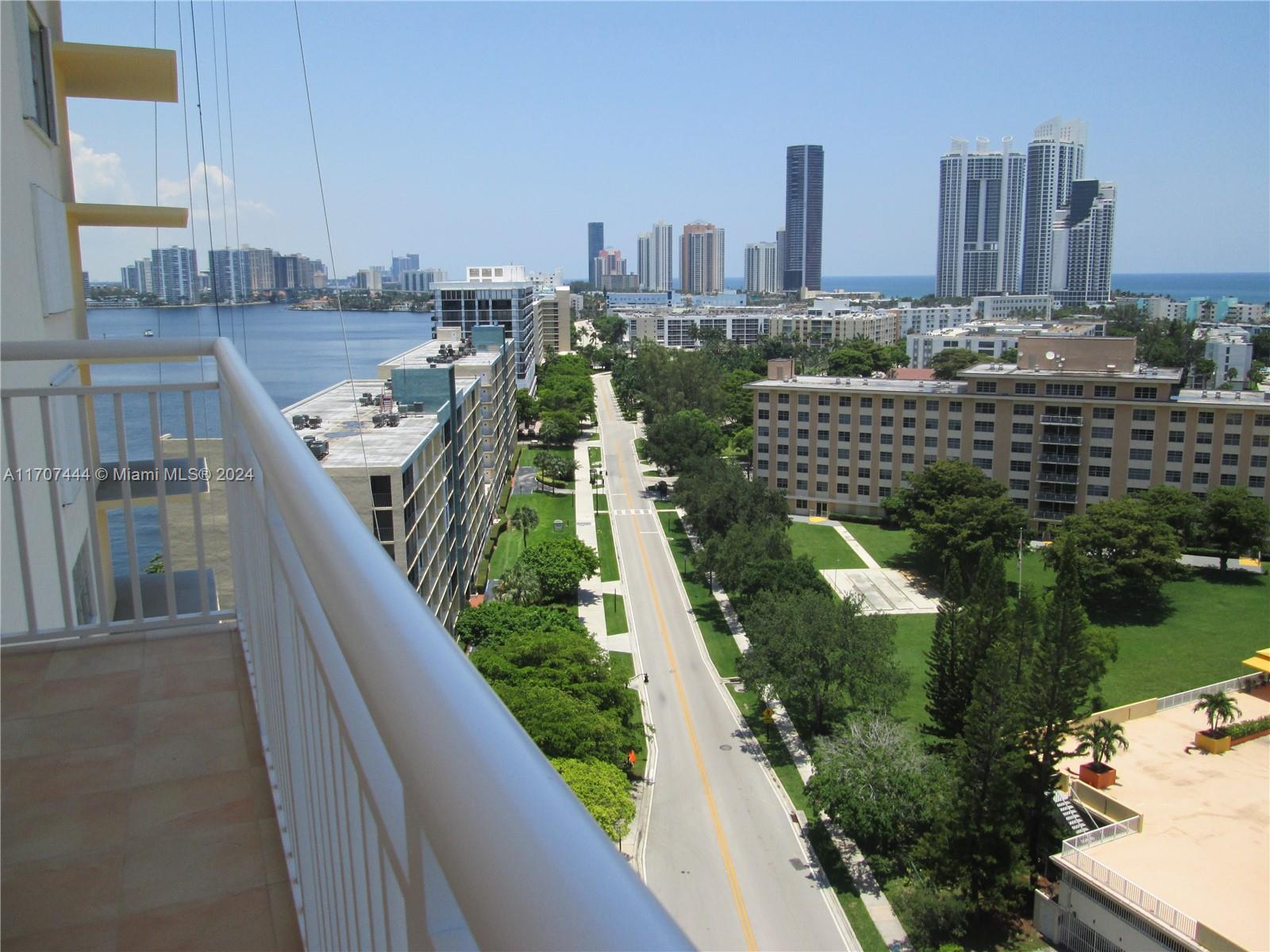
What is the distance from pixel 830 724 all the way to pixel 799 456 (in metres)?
13.2

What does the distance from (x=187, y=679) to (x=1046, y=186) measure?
129 meters

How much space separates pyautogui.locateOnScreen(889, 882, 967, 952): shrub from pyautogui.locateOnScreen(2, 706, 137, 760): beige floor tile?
9.16 meters

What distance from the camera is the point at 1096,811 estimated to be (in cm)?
1212

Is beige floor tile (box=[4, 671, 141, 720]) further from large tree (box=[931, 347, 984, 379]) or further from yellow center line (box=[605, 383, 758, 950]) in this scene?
large tree (box=[931, 347, 984, 379])

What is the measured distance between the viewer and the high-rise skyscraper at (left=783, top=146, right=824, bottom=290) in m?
152

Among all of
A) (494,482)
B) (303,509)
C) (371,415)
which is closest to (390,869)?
(303,509)

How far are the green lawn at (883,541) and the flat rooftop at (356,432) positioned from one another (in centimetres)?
1186

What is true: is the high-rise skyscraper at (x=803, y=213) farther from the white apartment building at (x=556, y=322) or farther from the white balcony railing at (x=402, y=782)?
the white balcony railing at (x=402, y=782)

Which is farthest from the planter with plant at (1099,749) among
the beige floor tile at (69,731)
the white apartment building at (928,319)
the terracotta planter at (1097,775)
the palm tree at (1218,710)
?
the white apartment building at (928,319)

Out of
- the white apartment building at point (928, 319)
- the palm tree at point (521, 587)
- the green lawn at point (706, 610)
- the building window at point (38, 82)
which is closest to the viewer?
the building window at point (38, 82)

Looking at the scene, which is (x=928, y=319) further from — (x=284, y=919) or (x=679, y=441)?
(x=284, y=919)

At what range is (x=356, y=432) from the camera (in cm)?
1288

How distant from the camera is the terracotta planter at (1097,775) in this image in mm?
12570

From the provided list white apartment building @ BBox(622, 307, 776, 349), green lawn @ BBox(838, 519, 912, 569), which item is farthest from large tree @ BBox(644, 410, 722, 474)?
white apartment building @ BBox(622, 307, 776, 349)
